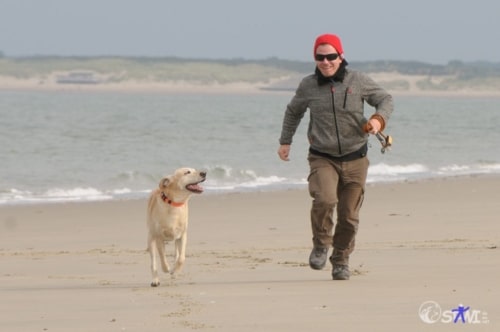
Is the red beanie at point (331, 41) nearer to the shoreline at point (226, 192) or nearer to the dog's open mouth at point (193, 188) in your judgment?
the dog's open mouth at point (193, 188)

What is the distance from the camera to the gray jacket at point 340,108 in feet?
26.1

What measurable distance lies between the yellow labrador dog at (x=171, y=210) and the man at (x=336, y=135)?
734mm

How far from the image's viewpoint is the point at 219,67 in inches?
5733

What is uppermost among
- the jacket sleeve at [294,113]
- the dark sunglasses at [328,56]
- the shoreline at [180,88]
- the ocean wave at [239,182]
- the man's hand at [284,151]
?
the shoreline at [180,88]

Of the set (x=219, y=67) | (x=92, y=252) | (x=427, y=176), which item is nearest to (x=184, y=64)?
(x=219, y=67)

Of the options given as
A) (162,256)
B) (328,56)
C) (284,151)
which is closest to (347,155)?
(284,151)

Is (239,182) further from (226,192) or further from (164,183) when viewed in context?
(164,183)

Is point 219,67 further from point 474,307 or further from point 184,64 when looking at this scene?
point 474,307

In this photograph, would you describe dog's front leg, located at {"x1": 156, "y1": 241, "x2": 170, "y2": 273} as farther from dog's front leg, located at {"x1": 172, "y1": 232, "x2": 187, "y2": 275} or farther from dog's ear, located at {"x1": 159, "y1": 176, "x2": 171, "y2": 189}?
dog's ear, located at {"x1": 159, "y1": 176, "x2": 171, "y2": 189}

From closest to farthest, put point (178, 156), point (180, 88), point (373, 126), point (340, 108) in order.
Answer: point (373, 126) < point (340, 108) < point (178, 156) < point (180, 88)

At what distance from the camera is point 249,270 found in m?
9.03

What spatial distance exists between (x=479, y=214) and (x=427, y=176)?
8022mm

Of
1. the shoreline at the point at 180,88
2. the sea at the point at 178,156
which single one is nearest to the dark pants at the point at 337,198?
the sea at the point at 178,156

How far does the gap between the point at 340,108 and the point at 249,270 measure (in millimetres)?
1691
